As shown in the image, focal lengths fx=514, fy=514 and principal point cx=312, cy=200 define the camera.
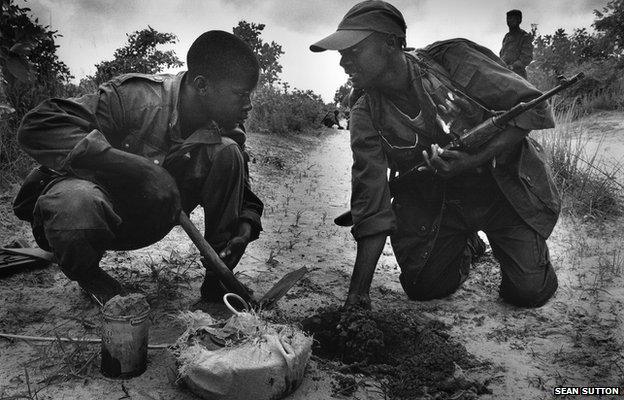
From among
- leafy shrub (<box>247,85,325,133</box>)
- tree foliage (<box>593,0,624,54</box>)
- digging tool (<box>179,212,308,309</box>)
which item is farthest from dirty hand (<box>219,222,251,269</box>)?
tree foliage (<box>593,0,624,54</box>)

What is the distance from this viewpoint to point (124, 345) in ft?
6.95

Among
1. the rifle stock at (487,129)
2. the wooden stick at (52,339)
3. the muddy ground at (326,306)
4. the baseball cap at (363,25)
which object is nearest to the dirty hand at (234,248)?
the muddy ground at (326,306)

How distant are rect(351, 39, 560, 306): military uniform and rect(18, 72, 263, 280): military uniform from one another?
791 mm

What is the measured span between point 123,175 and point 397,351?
1.65m

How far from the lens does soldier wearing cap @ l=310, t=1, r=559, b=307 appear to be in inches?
117

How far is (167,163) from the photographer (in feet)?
9.70

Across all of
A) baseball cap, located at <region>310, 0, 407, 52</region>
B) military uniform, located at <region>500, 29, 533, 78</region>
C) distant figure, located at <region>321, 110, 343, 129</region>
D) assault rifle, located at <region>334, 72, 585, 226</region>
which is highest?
military uniform, located at <region>500, 29, 533, 78</region>

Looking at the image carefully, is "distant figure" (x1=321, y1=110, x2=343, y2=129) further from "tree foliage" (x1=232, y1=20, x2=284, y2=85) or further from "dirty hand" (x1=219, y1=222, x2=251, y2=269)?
"dirty hand" (x1=219, y1=222, x2=251, y2=269)

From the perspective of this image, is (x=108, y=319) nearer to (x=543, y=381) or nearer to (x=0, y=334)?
(x=0, y=334)

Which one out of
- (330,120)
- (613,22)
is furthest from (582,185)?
(330,120)

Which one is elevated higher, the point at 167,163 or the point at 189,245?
the point at 167,163

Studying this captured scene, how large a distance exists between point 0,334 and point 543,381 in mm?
2590

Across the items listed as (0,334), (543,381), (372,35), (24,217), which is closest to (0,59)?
(24,217)

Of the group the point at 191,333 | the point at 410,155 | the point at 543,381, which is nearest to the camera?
the point at 191,333
